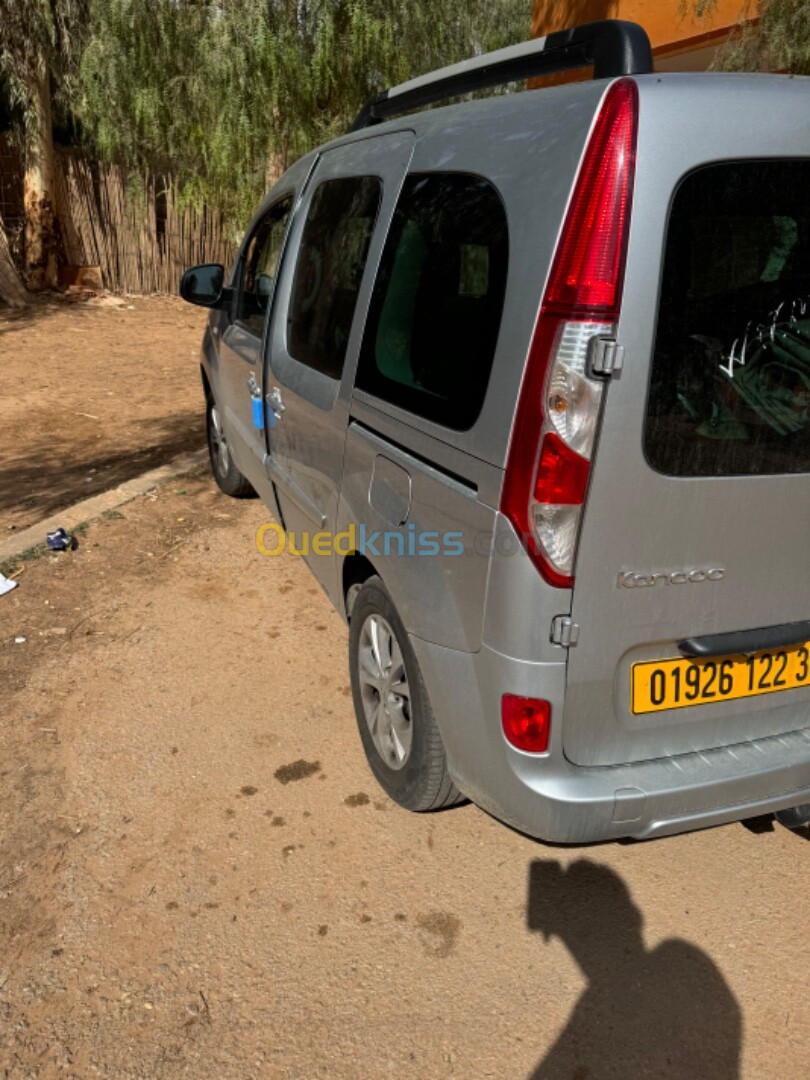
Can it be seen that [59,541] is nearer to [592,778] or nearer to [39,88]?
[592,778]

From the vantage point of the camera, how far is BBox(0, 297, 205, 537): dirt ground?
601 centimetres

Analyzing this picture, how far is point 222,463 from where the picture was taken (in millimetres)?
5453

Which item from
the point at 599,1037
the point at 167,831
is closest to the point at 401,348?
the point at 167,831

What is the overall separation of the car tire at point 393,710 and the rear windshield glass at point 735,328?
3.31ft

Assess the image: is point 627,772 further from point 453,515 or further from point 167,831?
point 167,831

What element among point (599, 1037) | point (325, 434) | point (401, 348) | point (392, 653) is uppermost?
point (401, 348)

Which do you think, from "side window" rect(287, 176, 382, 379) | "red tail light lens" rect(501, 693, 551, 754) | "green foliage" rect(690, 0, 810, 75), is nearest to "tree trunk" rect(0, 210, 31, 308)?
"green foliage" rect(690, 0, 810, 75)

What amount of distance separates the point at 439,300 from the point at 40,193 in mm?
12882

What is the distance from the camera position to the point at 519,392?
74.4 inches

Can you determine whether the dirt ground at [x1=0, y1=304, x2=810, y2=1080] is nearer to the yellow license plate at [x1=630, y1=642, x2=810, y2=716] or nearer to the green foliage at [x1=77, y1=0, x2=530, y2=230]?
the yellow license plate at [x1=630, y1=642, x2=810, y2=716]

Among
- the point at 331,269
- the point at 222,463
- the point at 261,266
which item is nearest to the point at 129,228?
the point at 222,463

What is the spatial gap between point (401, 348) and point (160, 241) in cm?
1267

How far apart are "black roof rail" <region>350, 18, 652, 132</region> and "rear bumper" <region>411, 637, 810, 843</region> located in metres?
1.36

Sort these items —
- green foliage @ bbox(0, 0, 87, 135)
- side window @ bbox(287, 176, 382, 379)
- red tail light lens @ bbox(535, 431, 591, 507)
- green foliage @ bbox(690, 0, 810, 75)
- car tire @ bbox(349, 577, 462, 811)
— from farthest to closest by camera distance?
green foliage @ bbox(0, 0, 87, 135), green foliage @ bbox(690, 0, 810, 75), side window @ bbox(287, 176, 382, 379), car tire @ bbox(349, 577, 462, 811), red tail light lens @ bbox(535, 431, 591, 507)
